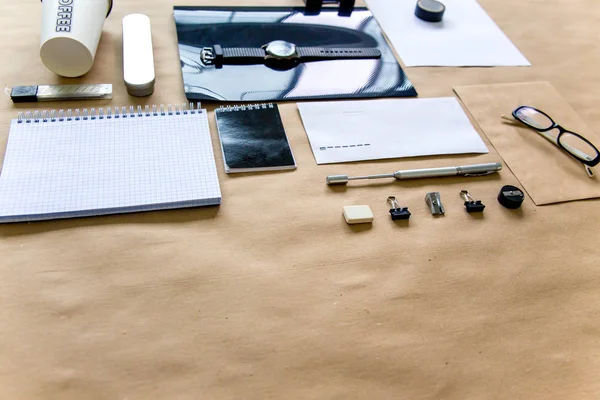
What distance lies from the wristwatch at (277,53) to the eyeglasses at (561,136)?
0.25m

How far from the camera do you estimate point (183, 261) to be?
583 mm

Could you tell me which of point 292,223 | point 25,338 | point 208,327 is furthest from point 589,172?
point 25,338

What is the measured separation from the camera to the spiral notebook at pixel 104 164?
603mm

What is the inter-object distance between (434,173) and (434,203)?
0.17 feet

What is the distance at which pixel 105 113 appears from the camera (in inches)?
28.3

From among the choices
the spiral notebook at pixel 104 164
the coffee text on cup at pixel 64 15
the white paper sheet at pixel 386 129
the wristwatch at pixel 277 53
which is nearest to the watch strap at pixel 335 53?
the wristwatch at pixel 277 53

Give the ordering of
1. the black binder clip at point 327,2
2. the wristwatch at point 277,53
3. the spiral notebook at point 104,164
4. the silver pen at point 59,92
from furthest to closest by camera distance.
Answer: the black binder clip at point 327,2 → the wristwatch at point 277,53 → the silver pen at point 59,92 → the spiral notebook at point 104,164

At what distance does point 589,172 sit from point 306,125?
398 millimetres

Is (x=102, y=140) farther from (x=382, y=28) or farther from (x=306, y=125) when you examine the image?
(x=382, y=28)

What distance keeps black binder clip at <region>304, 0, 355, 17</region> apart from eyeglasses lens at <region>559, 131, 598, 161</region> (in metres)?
0.42

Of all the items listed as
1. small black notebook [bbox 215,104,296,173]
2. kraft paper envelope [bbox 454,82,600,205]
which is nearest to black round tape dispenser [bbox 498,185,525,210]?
kraft paper envelope [bbox 454,82,600,205]

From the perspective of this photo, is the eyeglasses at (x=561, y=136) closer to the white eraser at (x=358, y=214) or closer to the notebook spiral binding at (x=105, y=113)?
the white eraser at (x=358, y=214)

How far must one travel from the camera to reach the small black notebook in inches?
27.0

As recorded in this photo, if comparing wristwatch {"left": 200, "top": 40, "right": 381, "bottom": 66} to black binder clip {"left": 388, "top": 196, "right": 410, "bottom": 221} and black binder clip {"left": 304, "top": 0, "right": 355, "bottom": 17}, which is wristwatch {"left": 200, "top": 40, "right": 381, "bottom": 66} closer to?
black binder clip {"left": 304, "top": 0, "right": 355, "bottom": 17}
